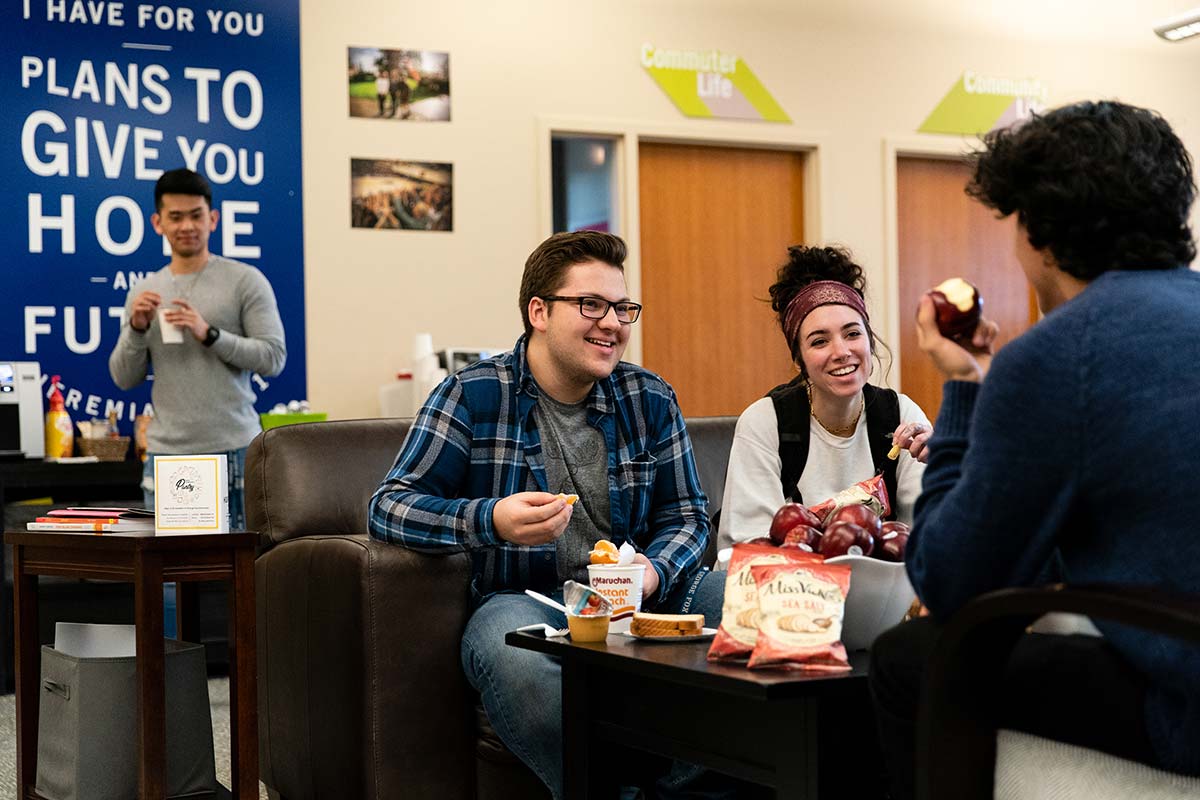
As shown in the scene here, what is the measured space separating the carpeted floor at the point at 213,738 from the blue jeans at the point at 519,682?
664 millimetres

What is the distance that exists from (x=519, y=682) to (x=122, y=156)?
3789mm

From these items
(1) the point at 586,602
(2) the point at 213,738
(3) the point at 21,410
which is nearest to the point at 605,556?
(1) the point at 586,602

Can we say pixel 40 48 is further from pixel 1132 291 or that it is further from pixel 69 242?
pixel 1132 291

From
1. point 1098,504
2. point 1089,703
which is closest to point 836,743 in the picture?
point 1089,703

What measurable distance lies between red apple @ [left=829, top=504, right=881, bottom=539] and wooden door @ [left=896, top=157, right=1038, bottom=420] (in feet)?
16.4

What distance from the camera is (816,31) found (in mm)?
6395

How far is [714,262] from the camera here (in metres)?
6.37

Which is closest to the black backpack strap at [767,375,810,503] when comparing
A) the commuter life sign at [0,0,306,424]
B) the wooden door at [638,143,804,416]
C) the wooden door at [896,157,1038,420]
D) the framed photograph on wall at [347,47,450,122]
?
the commuter life sign at [0,0,306,424]

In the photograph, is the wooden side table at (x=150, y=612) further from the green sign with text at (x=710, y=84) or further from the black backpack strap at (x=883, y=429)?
the green sign with text at (x=710, y=84)

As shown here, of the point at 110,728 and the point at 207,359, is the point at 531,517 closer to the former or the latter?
the point at 110,728

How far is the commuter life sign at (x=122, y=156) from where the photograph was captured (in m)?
5.11

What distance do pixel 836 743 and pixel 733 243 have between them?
502 cm

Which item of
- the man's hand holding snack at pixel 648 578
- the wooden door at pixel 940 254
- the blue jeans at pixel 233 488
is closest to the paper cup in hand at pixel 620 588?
the man's hand holding snack at pixel 648 578

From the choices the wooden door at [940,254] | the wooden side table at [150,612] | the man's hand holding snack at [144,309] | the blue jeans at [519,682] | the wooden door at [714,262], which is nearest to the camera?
the blue jeans at [519,682]
